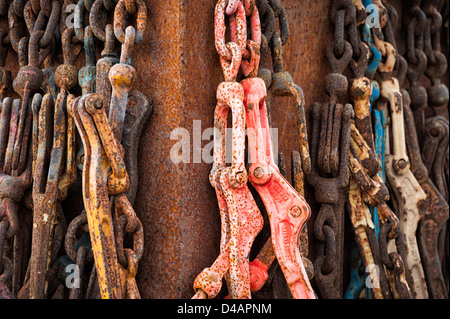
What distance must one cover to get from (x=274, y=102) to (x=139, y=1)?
461mm

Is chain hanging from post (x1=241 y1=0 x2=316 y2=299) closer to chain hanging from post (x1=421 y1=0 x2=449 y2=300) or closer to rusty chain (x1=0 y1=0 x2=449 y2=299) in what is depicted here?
rusty chain (x1=0 y1=0 x2=449 y2=299)

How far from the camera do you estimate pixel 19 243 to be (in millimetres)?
1178

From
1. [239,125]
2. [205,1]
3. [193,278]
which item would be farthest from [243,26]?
[193,278]

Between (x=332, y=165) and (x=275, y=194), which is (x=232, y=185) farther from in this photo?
(x=332, y=165)

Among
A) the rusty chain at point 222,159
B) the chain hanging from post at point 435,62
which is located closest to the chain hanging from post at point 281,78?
the rusty chain at point 222,159

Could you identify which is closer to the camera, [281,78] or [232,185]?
[232,185]

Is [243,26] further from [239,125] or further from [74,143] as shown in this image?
[74,143]

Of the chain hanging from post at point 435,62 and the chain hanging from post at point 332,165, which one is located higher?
the chain hanging from post at point 435,62

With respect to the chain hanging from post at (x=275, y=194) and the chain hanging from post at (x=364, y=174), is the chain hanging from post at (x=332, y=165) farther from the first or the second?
the chain hanging from post at (x=275, y=194)

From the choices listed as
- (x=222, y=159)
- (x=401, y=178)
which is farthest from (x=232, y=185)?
(x=401, y=178)

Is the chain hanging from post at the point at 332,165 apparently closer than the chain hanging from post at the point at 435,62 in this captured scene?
Yes

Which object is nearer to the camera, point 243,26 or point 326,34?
point 243,26

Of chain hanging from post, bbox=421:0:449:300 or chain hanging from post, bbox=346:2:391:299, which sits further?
chain hanging from post, bbox=421:0:449:300

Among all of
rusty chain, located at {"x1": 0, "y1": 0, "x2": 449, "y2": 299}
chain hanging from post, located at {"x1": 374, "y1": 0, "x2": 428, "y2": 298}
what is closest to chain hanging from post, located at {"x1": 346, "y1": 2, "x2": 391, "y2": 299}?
rusty chain, located at {"x1": 0, "y1": 0, "x2": 449, "y2": 299}
